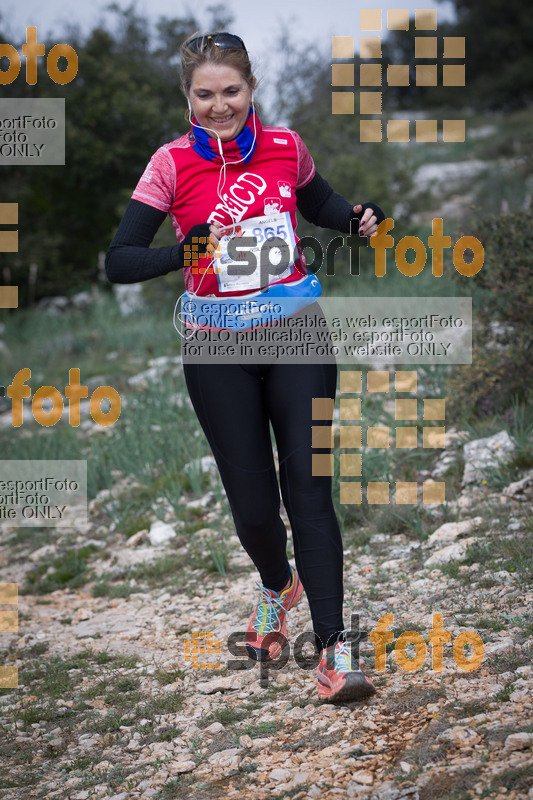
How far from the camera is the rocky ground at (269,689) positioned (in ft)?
6.64

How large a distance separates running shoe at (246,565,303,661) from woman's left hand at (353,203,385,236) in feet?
4.15

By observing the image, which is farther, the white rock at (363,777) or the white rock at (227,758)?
the white rock at (227,758)

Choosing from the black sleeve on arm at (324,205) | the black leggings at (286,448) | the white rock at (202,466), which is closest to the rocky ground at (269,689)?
the black leggings at (286,448)

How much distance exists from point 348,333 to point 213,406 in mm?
4075

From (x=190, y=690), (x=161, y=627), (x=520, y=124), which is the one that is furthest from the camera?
(x=520, y=124)

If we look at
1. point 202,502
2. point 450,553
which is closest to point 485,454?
point 450,553

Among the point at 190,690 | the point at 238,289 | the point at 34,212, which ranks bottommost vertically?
the point at 190,690

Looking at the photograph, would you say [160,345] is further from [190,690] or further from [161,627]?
[190,690]

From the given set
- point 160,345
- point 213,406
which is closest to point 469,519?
point 213,406

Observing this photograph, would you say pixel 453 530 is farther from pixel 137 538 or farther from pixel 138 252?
pixel 138 252

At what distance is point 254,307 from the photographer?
2383mm

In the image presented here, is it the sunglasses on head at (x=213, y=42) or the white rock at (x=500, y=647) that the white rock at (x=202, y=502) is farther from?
the sunglasses on head at (x=213, y=42)

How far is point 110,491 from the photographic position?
15.5 ft

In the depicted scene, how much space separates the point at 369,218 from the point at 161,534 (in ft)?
7.96
